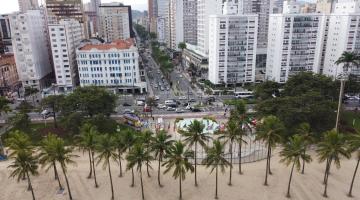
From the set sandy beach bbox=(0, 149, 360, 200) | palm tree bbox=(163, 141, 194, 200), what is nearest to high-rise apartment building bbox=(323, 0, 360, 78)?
sandy beach bbox=(0, 149, 360, 200)

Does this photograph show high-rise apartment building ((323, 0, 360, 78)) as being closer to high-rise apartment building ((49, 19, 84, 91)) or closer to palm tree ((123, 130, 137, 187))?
palm tree ((123, 130, 137, 187))

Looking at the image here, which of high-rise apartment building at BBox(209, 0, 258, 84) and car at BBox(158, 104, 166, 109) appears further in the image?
high-rise apartment building at BBox(209, 0, 258, 84)

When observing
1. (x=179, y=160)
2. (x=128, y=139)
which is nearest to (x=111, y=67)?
(x=128, y=139)

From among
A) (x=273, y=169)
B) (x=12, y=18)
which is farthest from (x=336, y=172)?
(x=12, y=18)

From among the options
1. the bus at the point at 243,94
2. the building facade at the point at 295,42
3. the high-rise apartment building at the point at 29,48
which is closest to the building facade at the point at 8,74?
the high-rise apartment building at the point at 29,48

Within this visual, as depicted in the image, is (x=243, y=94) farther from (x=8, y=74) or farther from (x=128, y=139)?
(x=8, y=74)

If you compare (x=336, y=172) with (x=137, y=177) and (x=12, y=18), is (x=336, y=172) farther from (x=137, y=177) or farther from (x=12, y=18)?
(x=12, y=18)

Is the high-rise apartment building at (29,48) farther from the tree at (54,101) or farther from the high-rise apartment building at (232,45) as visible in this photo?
the high-rise apartment building at (232,45)
